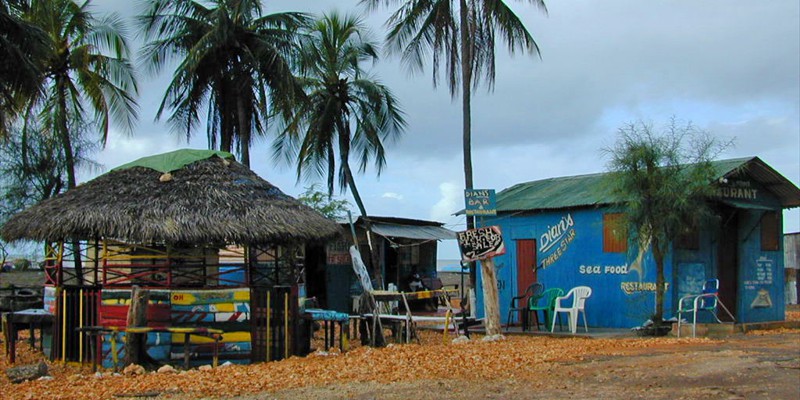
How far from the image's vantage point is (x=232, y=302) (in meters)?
13.5

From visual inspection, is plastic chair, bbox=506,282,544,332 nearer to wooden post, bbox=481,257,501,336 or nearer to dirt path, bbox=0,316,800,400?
wooden post, bbox=481,257,501,336

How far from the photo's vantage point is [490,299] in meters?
16.1

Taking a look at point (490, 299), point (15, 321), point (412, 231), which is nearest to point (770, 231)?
point (490, 299)

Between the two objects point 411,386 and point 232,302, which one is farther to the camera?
point 232,302

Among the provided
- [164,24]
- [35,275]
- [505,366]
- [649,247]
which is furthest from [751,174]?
[35,275]

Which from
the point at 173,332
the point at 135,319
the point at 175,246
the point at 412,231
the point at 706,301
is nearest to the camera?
the point at 173,332

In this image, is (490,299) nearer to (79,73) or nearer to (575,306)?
(575,306)

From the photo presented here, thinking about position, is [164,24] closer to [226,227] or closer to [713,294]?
[226,227]

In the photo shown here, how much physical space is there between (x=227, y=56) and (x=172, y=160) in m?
6.60

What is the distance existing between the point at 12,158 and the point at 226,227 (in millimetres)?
14199

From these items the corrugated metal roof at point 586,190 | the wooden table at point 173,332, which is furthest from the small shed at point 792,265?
the wooden table at point 173,332

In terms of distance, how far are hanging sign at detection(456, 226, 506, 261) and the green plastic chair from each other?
7.47 feet

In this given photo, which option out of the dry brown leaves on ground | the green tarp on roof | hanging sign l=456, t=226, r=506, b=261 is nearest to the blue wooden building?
hanging sign l=456, t=226, r=506, b=261

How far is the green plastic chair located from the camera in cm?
1809
